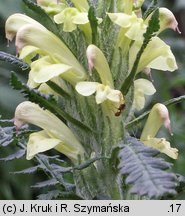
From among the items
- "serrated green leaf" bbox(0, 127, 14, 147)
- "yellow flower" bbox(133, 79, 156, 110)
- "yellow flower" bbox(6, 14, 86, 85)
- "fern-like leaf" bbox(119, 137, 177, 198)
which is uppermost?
"yellow flower" bbox(6, 14, 86, 85)

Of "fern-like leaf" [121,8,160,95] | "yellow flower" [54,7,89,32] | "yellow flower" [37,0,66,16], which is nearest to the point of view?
"fern-like leaf" [121,8,160,95]

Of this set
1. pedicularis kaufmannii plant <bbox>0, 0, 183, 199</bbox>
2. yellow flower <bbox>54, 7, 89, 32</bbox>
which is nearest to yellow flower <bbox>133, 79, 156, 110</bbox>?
pedicularis kaufmannii plant <bbox>0, 0, 183, 199</bbox>

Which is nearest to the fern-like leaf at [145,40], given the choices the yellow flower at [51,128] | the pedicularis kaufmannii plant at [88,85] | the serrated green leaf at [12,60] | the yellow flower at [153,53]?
the pedicularis kaufmannii plant at [88,85]

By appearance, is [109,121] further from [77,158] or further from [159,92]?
[159,92]

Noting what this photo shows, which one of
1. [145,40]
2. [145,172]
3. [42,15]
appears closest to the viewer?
[145,172]

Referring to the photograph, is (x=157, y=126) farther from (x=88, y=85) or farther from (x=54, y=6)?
(x=54, y=6)

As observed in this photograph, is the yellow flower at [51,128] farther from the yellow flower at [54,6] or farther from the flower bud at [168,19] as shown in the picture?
the flower bud at [168,19]

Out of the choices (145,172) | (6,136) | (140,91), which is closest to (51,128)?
(6,136)

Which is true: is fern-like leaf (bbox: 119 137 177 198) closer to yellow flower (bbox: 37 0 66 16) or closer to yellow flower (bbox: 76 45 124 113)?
yellow flower (bbox: 76 45 124 113)
